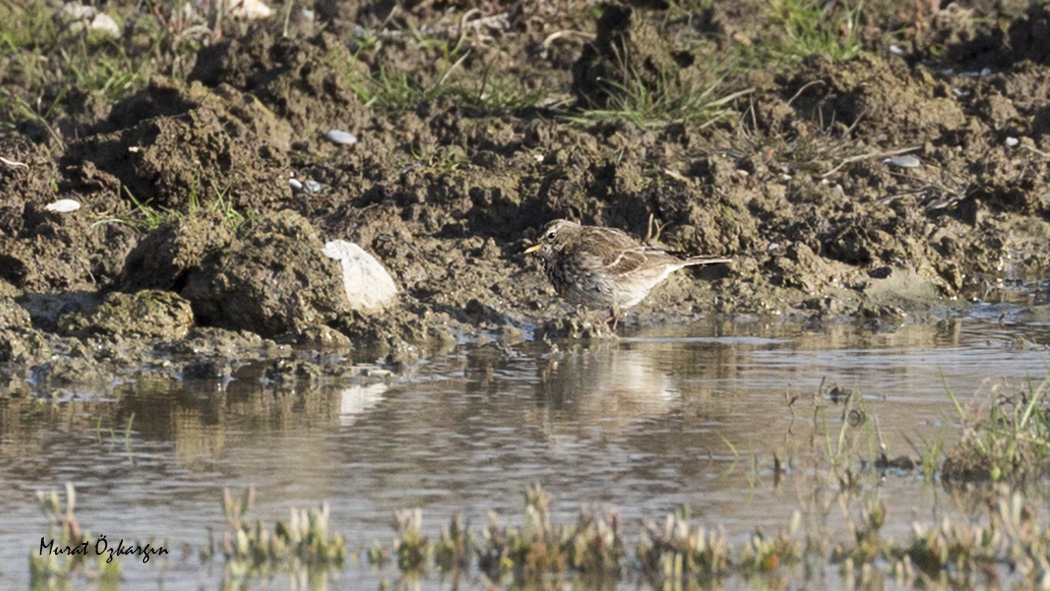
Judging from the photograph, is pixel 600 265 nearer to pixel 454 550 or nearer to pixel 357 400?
pixel 357 400

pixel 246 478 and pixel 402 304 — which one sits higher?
pixel 402 304

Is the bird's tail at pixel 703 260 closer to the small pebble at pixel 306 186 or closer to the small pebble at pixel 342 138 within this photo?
the small pebble at pixel 306 186

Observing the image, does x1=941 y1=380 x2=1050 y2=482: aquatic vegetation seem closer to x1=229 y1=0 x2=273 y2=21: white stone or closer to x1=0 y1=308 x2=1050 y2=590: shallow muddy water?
x1=0 y1=308 x2=1050 y2=590: shallow muddy water

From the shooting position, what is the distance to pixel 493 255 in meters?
11.5

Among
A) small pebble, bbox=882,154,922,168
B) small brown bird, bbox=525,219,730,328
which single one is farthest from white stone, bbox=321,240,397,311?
small pebble, bbox=882,154,922,168

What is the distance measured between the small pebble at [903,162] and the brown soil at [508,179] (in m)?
0.05

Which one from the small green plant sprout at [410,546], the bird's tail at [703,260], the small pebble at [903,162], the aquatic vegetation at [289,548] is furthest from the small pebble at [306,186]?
the small green plant sprout at [410,546]

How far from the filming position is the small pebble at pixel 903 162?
13211mm

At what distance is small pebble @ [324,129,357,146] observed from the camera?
12953 mm

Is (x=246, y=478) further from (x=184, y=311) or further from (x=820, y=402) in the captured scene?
(x=184, y=311)

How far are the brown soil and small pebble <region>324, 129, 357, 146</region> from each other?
6 cm

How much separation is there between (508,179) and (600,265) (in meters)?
1.99

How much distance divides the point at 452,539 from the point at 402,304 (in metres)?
5.02

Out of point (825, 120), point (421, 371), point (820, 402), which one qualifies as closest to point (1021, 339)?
point (820, 402)
